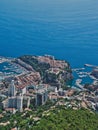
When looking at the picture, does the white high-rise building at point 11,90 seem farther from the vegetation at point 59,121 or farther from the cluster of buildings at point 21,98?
the vegetation at point 59,121

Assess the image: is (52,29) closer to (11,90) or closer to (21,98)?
(11,90)

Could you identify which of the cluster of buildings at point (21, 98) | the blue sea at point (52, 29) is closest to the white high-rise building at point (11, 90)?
the cluster of buildings at point (21, 98)

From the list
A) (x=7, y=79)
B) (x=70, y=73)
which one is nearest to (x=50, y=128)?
(x=7, y=79)

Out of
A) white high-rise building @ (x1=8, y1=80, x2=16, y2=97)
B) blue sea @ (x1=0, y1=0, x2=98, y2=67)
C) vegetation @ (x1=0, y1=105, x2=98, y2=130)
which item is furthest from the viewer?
blue sea @ (x1=0, y1=0, x2=98, y2=67)

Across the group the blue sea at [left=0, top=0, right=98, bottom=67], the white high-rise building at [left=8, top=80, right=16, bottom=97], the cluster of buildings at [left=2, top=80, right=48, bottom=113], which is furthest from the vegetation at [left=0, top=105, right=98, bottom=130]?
the blue sea at [left=0, top=0, right=98, bottom=67]

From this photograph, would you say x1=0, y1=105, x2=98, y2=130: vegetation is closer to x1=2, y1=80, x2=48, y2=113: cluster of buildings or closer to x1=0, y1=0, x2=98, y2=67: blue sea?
x1=2, y1=80, x2=48, y2=113: cluster of buildings

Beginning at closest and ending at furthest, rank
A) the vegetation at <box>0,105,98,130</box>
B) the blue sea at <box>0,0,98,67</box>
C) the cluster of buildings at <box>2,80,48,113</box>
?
the vegetation at <box>0,105,98,130</box> < the cluster of buildings at <box>2,80,48,113</box> < the blue sea at <box>0,0,98,67</box>

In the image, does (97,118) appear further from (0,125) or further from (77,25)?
(77,25)

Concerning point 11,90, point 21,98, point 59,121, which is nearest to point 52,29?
point 11,90
